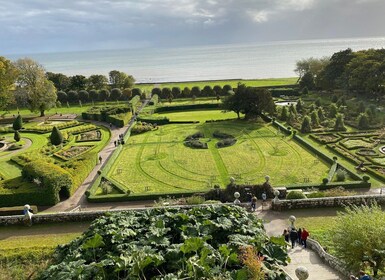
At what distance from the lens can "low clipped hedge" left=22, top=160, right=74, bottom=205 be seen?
1091 inches

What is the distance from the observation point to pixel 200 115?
61375mm

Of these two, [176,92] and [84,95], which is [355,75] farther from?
[84,95]

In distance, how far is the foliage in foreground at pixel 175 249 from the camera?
479 inches

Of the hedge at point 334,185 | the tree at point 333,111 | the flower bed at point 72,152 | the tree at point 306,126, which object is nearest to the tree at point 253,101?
the tree at point 306,126

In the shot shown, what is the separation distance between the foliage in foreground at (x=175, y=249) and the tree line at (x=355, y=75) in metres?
53.6

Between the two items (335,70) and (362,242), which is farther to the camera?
(335,70)

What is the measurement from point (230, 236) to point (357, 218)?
555cm

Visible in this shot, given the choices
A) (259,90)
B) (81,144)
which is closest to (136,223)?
(81,144)

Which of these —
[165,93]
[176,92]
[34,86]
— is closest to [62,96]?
[34,86]

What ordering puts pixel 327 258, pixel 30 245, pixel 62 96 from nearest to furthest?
1. pixel 327 258
2. pixel 30 245
3. pixel 62 96

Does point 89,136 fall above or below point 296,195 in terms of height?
above

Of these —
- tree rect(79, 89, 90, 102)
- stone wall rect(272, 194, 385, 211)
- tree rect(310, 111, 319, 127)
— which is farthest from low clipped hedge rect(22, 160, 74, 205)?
tree rect(79, 89, 90, 102)

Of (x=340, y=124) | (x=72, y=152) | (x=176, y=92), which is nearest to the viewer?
(x=72, y=152)

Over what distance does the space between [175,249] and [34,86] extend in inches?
2266
